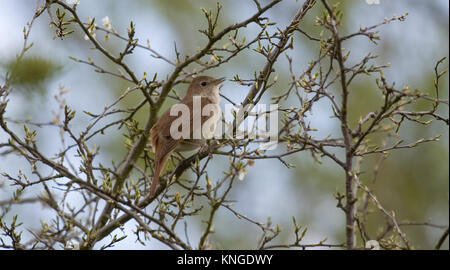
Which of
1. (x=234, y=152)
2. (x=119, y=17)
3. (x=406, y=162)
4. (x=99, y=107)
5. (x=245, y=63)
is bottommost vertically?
(x=234, y=152)

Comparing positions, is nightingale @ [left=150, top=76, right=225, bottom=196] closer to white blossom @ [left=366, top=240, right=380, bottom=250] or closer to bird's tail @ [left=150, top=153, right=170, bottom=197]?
bird's tail @ [left=150, top=153, right=170, bottom=197]

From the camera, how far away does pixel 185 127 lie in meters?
6.55

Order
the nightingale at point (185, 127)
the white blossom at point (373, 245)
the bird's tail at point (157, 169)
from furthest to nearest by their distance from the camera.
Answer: the nightingale at point (185, 127), the bird's tail at point (157, 169), the white blossom at point (373, 245)

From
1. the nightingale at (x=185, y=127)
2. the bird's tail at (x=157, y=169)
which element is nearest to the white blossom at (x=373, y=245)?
the bird's tail at (x=157, y=169)

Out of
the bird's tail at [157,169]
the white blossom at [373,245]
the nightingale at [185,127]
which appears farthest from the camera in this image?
the nightingale at [185,127]

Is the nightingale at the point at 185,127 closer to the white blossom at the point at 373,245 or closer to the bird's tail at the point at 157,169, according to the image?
the bird's tail at the point at 157,169

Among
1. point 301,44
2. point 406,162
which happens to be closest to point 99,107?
point 301,44

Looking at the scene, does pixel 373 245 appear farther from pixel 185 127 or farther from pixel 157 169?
pixel 185 127

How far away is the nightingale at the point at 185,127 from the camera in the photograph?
6.02 meters

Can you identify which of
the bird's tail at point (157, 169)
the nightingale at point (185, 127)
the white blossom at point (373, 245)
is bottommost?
the white blossom at point (373, 245)

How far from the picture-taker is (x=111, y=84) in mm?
12008
